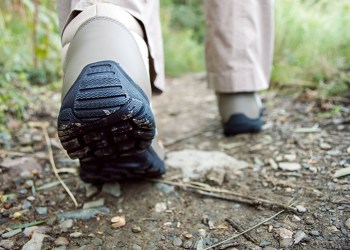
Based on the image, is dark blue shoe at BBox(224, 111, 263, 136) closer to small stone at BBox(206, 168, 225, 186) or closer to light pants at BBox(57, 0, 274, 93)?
light pants at BBox(57, 0, 274, 93)

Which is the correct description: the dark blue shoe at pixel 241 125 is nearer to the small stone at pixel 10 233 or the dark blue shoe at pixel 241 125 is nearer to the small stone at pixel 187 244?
the small stone at pixel 187 244

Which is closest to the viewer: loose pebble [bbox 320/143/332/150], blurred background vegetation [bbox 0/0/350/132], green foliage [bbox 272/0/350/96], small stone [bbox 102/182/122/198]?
small stone [bbox 102/182/122/198]

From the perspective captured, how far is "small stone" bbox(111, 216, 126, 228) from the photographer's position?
31.5 inches

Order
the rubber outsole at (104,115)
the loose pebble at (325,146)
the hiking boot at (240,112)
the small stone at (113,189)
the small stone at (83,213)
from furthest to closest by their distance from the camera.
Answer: the hiking boot at (240,112)
the loose pebble at (325,146)
the small stone at (113,189)
the small stone at (83,213)
the rubber outsole at (104,115)

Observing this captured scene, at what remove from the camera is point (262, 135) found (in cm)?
126

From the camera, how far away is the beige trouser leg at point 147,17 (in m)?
0.76

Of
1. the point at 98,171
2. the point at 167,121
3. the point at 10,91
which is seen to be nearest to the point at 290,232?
the point at 98,171

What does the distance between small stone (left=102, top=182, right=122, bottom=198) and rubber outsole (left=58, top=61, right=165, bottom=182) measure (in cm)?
21

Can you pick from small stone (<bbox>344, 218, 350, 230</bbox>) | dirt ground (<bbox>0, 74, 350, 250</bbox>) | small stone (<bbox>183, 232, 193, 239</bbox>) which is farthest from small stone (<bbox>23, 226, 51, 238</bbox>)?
small stone (<bbox>344, 218, 350, 230</bbox>)

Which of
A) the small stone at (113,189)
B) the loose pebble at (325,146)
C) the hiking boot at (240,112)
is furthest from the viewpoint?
the hiking boot at (240,112)

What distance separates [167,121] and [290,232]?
3.30ft

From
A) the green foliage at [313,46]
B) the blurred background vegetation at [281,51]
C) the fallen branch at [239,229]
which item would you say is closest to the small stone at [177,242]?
the fallen branch at [239,229]

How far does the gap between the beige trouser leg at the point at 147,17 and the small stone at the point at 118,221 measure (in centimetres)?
33

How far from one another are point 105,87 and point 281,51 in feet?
6.52
